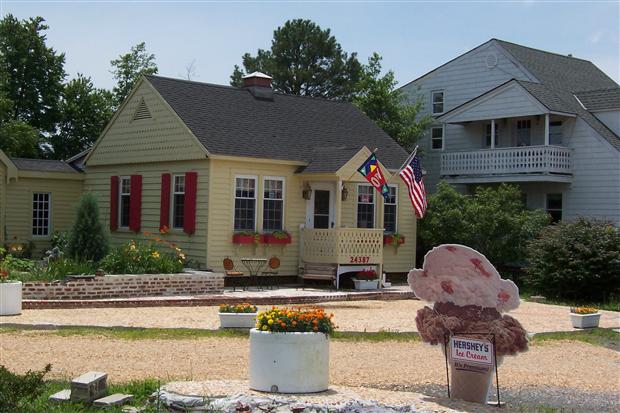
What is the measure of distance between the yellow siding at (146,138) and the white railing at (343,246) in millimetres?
3796

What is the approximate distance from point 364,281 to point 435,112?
1310 cm

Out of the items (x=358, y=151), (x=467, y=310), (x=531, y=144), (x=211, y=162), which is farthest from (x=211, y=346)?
(x=531, y=144)

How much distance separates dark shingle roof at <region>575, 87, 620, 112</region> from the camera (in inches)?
1143

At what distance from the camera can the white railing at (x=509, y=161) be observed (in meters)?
27.6

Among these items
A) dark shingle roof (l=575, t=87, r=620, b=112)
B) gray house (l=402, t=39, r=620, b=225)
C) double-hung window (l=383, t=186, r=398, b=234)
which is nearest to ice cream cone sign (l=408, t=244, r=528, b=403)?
double-hung window (l=383, t=186, r=398, b=234)

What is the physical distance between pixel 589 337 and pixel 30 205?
17.6 metres

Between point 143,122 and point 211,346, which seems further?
point 143,122

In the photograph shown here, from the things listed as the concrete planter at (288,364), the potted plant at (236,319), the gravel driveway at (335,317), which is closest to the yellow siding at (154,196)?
the gravel driveway at (335,317)

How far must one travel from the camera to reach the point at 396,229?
85.2 ft

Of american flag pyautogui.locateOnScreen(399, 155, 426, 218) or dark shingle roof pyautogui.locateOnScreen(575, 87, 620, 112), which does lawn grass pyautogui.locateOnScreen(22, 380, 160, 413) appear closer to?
american flag pyautogui.locateOnScreen(399, 155, 426, 218)

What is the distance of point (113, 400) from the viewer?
815 cm

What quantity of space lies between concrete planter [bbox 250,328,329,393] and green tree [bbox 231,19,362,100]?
44.2m

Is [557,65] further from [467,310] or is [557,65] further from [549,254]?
[467,310]

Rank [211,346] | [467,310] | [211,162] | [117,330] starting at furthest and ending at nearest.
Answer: [211,162] < [117,330] < [211,346] < [467,310]
